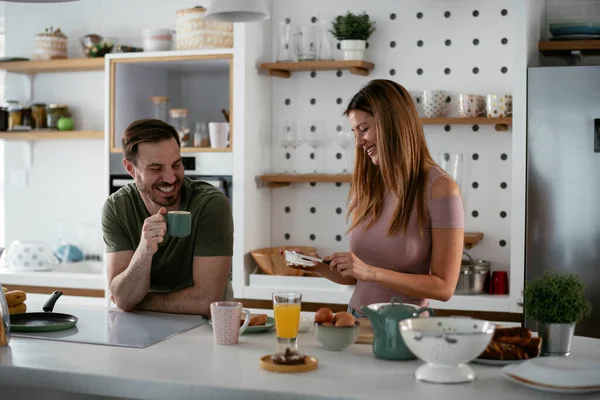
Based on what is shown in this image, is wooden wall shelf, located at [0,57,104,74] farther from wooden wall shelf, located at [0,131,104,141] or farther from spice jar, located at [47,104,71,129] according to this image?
wooden wall shelf, located at [0,131,104,141]

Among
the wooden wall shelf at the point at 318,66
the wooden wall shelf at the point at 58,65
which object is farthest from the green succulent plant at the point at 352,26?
the wooden wall shelf at the point at 58,65

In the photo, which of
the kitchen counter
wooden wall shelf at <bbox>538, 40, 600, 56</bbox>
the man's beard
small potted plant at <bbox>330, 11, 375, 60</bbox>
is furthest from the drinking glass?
the kitchen counter

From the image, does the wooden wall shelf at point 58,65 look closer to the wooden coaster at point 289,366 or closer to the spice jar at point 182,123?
the spice jar at point 182,123

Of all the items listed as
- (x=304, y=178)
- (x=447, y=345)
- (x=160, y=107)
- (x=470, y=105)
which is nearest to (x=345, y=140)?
(x=304, y=178)

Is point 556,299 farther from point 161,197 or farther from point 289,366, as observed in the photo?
point 161,197

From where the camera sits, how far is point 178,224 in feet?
Answer: 8.46

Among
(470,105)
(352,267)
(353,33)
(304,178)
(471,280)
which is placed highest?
(353,33)

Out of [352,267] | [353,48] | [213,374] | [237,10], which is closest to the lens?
[213,374]

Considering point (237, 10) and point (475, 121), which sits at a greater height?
point (237, 10)

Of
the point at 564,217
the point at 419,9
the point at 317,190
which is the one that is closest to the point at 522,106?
the point at 564,217

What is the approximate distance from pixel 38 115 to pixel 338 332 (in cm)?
346

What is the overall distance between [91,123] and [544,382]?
3932 millimetres

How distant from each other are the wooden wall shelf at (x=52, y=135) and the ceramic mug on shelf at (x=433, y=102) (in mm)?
1778

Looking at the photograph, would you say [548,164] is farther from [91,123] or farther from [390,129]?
[91,123]
